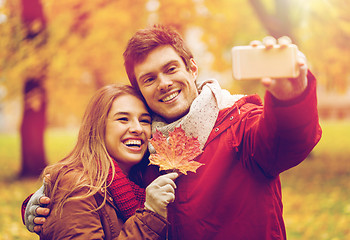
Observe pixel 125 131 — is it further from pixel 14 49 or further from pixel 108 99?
pixel 14 49

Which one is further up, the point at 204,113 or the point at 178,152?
the point at 204,113

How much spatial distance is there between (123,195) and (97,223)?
242 millimetres

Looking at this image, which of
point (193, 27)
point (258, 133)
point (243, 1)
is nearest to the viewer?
point (258, 133)

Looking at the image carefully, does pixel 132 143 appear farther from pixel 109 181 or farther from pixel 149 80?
pixel 149 80

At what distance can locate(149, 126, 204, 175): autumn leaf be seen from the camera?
198 centimetres

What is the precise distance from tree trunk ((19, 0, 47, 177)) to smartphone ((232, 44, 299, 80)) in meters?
7.23

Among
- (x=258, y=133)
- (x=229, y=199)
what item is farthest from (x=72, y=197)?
(x=258, y=133)

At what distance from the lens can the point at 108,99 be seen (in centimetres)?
245

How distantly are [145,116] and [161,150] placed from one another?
0.45 m

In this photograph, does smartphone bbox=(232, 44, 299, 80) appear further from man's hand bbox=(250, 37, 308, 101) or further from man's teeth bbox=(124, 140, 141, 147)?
man's teeth bbox=(124, 140, 141, 147)

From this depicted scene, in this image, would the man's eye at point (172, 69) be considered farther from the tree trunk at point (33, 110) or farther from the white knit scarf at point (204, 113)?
the tree trunk at point (33, 110)

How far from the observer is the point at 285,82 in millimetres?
1492

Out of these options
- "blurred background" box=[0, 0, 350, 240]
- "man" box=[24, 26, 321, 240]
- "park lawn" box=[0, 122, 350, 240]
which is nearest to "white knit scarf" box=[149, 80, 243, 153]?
"man" box=[24, 26, 321, 240]

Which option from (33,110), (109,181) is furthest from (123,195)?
(33,110)
